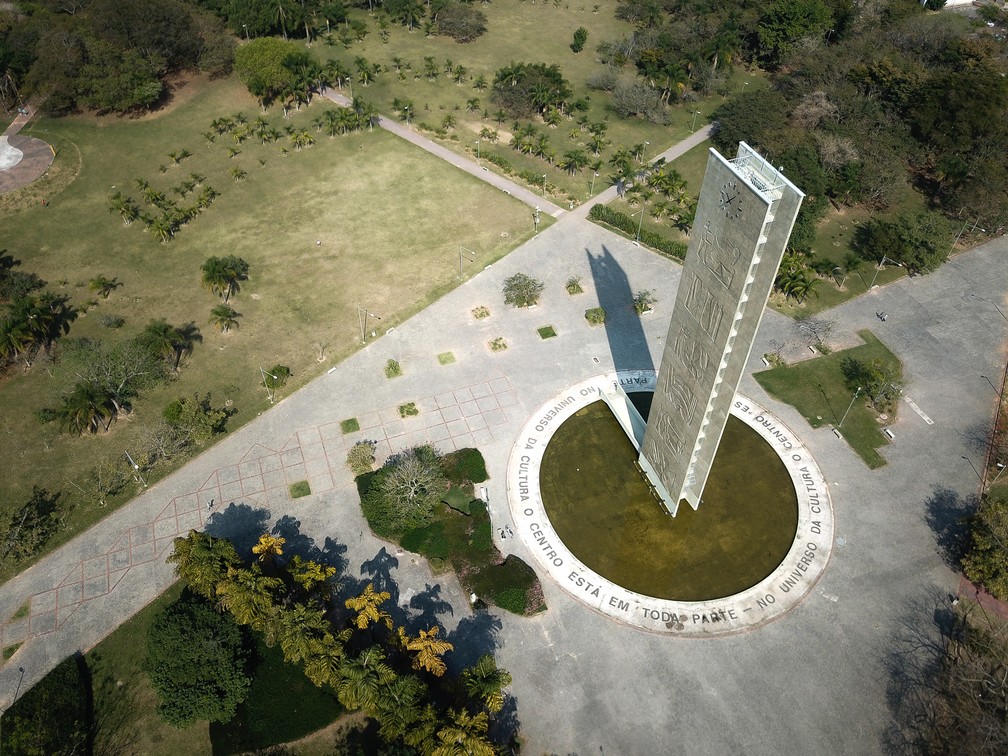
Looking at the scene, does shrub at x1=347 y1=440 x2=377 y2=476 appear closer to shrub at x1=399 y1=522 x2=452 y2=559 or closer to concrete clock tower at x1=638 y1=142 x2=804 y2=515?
shrub at x1=399 y1=522 x2=452 y2=559

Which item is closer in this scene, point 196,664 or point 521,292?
point 196,664

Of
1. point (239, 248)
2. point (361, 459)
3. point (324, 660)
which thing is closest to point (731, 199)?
point (361, 459)

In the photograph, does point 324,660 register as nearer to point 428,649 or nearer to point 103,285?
point 428,649

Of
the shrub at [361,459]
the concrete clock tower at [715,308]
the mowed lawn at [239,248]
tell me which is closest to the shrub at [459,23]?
the mowed lawn at [239,248]

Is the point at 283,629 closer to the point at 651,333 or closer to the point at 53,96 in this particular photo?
the point at 651,333

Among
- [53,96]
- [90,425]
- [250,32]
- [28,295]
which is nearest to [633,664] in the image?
[90,425]

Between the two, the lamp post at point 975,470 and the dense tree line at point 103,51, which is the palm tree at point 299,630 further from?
the dense tree line at point 103,51
